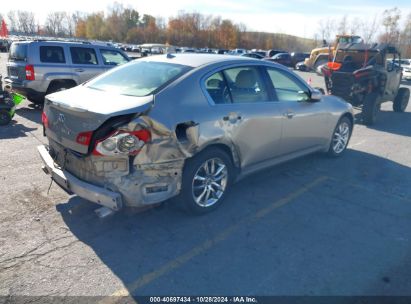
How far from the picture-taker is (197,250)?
10.4ft

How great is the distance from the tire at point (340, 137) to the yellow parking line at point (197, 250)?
1713mm

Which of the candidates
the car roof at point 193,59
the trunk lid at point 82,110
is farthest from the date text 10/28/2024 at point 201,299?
the car roof at point 193,59

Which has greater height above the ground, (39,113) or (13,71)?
(13,71)

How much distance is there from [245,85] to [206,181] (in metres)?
1.33

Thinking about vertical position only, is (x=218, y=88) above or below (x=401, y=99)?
above

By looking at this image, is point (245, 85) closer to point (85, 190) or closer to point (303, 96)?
point (303, 96)

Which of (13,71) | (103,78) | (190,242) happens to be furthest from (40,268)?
(13,71)

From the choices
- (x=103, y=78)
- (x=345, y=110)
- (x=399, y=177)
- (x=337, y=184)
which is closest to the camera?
(x=103, y=78)

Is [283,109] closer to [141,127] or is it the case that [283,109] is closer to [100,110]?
[141,127]

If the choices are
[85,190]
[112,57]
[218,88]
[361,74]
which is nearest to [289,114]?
[218,88]

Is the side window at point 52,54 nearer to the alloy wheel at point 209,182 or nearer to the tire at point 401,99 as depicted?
the alloy wheel at point 209,182

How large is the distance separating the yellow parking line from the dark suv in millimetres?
7420

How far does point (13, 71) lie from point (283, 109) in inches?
318

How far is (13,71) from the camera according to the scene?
923cm
